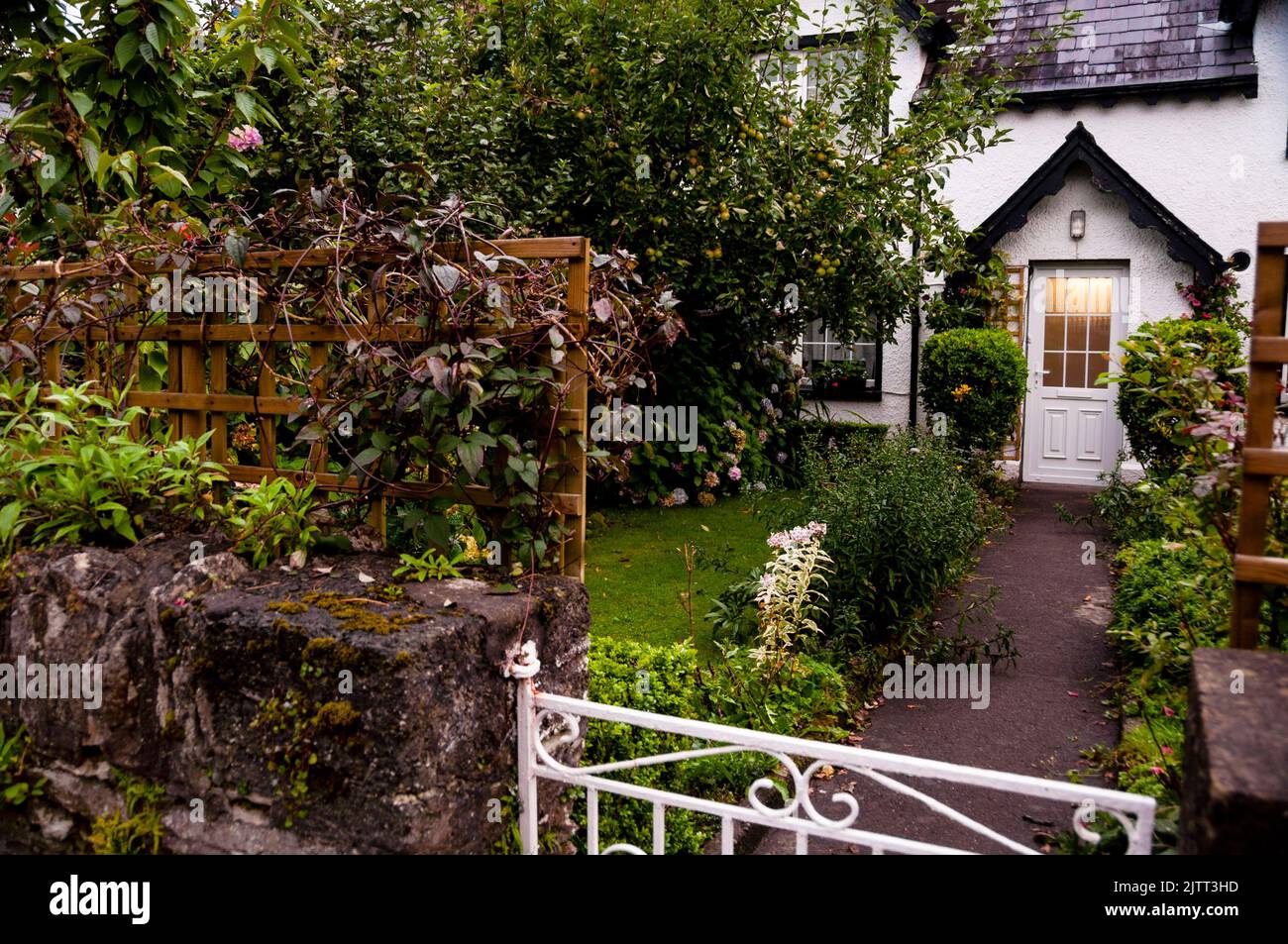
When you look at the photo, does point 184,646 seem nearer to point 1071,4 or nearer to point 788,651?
point 788,651

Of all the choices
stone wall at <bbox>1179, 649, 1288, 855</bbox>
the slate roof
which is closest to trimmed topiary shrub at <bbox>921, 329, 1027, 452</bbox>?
the slate roof

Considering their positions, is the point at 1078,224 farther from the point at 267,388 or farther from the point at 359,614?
the point at 359,614

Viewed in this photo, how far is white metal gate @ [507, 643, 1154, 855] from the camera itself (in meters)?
2.11

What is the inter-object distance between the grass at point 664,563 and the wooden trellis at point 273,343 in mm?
1735

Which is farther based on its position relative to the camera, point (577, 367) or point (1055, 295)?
point (1055, 295)

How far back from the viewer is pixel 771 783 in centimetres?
228

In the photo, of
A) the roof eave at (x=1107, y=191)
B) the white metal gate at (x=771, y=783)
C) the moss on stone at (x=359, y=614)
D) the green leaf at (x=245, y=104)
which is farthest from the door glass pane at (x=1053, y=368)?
the moss on stone at (x=359, y=614)

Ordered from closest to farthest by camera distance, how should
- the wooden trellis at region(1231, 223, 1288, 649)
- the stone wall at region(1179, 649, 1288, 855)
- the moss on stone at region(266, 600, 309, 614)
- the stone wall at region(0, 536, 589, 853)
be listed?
the stone wall at region(1179, 649, 1288, 855)
the wooden trellis at region(1231, 223, 1288, 649)
the stone wall at region(0, 536, 589, 853)
the moss on stone at region(266, 600, 309, 614)

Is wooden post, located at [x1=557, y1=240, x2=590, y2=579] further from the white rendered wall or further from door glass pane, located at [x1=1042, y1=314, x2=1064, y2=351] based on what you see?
door glass pane, located at [x1=1042, y1=314, x2=1064, y2=351]

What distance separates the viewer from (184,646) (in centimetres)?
285

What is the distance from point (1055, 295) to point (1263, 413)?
33.3 feet

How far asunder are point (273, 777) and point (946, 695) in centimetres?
378

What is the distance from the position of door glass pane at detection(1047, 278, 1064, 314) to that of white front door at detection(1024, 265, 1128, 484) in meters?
0.01

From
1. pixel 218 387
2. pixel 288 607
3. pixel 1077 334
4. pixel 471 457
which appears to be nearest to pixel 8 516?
pixel 218 387
